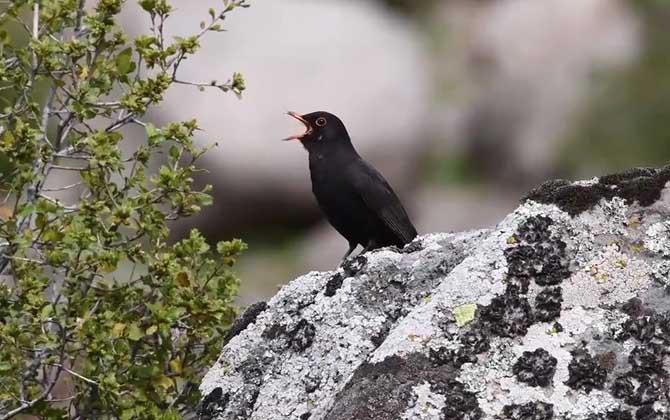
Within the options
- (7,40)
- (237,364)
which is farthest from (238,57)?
(237,364)

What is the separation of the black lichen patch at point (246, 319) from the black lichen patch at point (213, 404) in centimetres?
32

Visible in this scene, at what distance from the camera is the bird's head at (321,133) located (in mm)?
9172

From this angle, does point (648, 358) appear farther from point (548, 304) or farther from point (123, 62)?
point (123, 62)

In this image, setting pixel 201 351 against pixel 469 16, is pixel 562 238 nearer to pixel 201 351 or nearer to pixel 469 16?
pixel 201 351

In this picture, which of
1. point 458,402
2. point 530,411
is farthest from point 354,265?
point 530,411

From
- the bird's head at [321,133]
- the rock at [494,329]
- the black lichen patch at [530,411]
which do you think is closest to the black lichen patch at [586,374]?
the rock at [494,329]

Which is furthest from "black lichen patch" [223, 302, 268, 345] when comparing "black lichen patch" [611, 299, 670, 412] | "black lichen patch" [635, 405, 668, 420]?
"black lichen patch" [635, 405, 668, 420]

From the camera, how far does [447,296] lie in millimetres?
4566

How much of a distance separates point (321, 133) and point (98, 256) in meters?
3.85

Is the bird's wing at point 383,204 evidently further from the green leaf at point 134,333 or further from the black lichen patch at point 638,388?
the black lichen patch at point 638,388

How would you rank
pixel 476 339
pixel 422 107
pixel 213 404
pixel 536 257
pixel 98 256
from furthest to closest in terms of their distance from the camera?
pixel 422 107, pixel 98 256, pixel 213 404, pixel 536 257, pixel 476 339

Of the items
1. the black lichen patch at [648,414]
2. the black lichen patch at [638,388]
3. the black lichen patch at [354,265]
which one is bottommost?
the black lichen patch at [648,414]

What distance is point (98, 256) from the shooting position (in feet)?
18.1

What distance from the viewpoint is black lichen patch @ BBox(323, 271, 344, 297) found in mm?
5129
